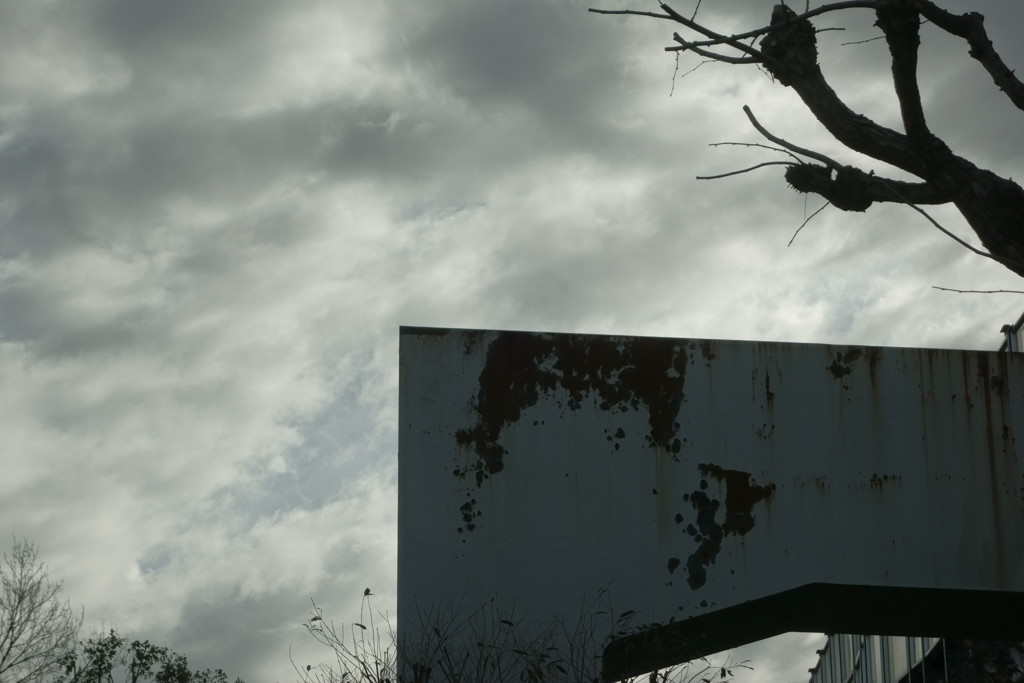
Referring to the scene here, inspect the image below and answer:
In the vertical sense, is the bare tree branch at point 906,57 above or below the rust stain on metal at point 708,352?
above

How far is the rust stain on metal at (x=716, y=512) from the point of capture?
25.8 feet

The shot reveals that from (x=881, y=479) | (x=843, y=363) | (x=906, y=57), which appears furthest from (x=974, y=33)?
(x=881, y=479)

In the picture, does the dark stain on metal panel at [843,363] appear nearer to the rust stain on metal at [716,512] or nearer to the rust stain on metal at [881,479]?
the rust stain on metal at [881,479]

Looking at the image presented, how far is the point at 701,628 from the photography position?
803 cm

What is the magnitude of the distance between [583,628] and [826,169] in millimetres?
3164

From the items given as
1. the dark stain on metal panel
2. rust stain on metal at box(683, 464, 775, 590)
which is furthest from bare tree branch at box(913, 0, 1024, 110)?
rust stain on metal at box(683, 464, 775, 590)

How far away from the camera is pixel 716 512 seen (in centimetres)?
795

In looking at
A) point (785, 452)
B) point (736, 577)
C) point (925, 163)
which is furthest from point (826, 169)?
point (736, 577)

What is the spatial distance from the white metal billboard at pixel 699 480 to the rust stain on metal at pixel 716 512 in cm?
1

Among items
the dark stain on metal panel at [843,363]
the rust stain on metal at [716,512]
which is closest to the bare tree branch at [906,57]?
the dark stain on metal panel at [843,363]

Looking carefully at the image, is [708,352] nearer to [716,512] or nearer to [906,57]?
[716,512]

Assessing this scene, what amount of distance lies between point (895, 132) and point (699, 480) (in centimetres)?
272

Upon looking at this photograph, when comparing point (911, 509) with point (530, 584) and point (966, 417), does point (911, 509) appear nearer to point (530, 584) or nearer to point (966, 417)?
point (966, 417)

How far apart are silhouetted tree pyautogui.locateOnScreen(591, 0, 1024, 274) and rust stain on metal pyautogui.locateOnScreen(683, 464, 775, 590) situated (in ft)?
7.36
